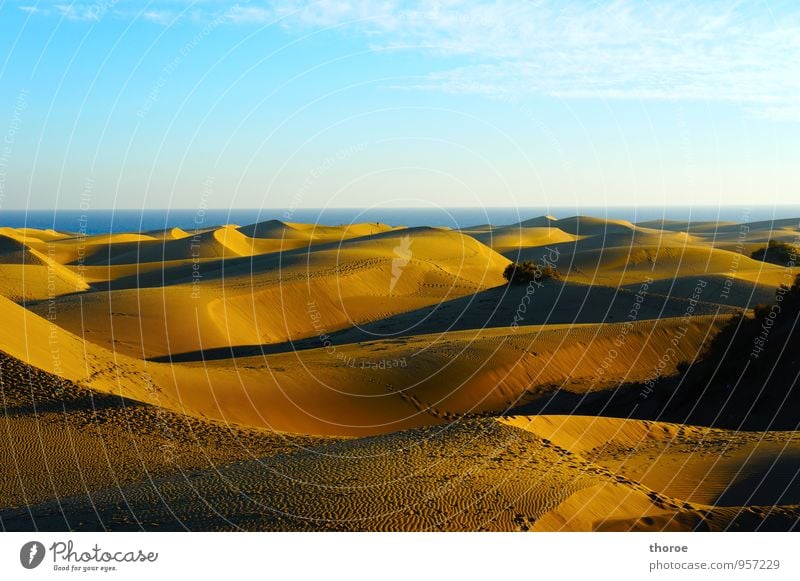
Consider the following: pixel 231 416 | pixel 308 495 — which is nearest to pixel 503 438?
pixel 308 495

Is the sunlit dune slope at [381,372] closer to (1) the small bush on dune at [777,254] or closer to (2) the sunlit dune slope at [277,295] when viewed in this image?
(2) the sunlit dune slope at [277,295]

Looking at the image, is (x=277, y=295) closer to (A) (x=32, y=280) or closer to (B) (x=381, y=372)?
(A) (x=32, y=280)

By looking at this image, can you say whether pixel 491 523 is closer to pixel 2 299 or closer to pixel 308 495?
pixel 308 495

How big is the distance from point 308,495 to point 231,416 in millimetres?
7783

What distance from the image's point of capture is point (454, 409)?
20062 mm

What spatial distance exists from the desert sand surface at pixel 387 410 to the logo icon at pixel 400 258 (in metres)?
1.62

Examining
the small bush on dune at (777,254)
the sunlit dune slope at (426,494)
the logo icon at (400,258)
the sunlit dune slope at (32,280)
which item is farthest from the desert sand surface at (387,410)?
the small bush on dune at (777,254)

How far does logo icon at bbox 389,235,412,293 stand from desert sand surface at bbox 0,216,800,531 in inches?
63.9

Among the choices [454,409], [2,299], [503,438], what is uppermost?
[2,299]

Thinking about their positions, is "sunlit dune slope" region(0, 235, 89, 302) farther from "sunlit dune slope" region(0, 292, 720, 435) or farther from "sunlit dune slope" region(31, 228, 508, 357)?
"sunlit dune slope" region(0, 292, 720, 435)

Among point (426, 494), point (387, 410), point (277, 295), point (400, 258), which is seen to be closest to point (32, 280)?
point (277, 295)

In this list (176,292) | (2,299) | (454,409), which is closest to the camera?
(2,299)
